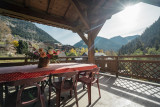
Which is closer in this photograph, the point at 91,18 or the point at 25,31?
the point at 91,18

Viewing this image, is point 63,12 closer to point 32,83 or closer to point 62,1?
point 62,1

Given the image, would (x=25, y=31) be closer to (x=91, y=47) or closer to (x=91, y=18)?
(x=91, y=18)

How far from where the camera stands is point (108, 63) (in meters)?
4.15

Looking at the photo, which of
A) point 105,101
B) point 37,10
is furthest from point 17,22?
point 105,101

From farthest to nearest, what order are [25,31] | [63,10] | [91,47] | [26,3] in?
1. [25,31]
2. [91,47]
3. [63,10]
4. [26,3]

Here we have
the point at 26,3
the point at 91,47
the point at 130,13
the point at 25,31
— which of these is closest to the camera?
the point at 26,3

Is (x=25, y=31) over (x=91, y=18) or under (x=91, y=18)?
over

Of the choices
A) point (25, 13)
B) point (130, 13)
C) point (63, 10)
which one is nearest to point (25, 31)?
point (25, 13)

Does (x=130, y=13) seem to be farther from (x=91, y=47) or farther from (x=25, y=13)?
(x=25, y=13)

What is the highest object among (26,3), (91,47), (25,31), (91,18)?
(25,31)

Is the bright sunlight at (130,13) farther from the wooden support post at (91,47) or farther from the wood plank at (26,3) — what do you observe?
the wood plank at (26,3)

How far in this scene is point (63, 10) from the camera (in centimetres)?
276

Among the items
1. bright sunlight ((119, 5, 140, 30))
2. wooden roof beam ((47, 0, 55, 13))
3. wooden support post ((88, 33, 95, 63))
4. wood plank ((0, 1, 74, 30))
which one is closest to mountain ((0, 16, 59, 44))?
wood plank ((0, 1, 74, 30))

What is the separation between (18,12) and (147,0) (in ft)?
9.85
